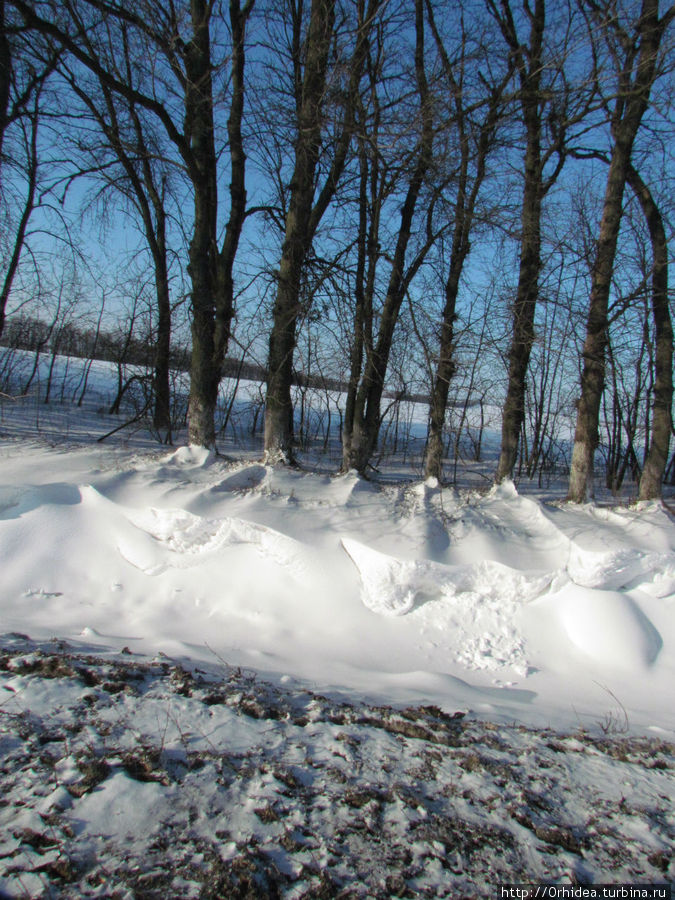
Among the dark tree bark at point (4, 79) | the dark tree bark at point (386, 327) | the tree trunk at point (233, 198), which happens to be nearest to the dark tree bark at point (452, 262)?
the dark tree bark at point (386, 327)

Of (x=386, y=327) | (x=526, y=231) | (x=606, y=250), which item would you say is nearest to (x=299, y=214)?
(x=386, y=327)

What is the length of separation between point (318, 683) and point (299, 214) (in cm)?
616

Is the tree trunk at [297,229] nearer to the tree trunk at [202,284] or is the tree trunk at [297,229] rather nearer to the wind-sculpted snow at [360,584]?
the tree trunk at [202,284]

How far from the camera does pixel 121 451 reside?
7586 millimetres

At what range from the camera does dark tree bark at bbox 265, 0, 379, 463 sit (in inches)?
268

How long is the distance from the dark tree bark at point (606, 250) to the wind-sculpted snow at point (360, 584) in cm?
96

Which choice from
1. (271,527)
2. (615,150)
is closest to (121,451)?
(271,527)

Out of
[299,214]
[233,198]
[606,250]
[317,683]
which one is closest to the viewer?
[317,683]

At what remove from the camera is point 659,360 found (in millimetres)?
8195

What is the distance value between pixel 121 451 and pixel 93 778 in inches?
235

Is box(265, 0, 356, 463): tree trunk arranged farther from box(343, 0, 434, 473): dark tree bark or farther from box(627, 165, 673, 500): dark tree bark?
box(627, 165, 673, 500): dark tree bark

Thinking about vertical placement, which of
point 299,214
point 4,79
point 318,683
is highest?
point 4,79

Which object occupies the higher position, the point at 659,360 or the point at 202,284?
the point at 659,360

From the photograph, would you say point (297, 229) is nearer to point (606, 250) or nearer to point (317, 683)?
point (606, 250)
